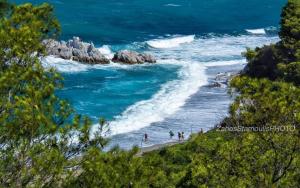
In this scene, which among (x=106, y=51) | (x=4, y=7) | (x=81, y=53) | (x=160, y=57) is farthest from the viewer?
(x=106, y=51)

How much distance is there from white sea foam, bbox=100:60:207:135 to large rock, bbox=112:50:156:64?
5.53 m

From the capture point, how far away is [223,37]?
106 meters

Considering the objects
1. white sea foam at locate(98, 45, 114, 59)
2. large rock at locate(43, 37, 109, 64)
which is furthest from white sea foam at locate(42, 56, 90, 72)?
white sea foam at locate(98, 45, 114, 59)

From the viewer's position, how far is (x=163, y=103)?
68.8 meters

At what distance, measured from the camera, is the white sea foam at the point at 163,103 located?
200 feet

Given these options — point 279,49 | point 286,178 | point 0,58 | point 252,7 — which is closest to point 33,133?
point 0,58

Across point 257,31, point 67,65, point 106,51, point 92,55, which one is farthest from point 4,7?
point 257,31

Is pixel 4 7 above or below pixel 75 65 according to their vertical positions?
above

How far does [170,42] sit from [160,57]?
403 inches

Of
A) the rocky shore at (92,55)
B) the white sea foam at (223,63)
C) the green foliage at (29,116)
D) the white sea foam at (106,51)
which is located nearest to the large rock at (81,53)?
the rocky shore at (92,55)

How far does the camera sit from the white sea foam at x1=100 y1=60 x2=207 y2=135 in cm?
6089

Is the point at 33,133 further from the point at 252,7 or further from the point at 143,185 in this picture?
the point at 252,7

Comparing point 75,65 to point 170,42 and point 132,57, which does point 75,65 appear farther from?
point 170,42

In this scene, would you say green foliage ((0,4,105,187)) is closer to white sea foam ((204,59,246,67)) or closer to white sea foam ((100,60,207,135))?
white sea foam ((100,60,207,135))
